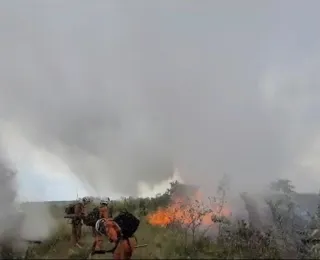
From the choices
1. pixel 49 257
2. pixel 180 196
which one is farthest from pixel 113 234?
pixel 180 196

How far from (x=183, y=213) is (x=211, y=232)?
7.72 ft

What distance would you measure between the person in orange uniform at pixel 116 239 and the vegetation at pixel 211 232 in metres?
0.99

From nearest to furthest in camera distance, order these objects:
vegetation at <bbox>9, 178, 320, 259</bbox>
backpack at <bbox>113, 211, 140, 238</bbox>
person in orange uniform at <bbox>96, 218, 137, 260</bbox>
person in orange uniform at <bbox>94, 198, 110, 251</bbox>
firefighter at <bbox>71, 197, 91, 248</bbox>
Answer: person in orange uniform at <bbox>96, 218, 137, 260</bbox> → backpack at <bbox>113, 211, 140, 238</bbox> → person in orange uniform at <bbox>94, 198, 110, 251</bbox> → vegetation at <bbox>9, 178, 320, 259</bbox> → firefighter at <bbox>71, 197, 91, 248</bbox>

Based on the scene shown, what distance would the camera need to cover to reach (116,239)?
2497cm

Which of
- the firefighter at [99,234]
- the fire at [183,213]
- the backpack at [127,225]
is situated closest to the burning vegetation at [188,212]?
the fire at [183,213]

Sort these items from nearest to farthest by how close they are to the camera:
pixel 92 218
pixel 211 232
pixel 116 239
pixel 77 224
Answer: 1. pixel 116 239
2. pixel 77 224
3. pixel 92 218
4. pixel 211 232

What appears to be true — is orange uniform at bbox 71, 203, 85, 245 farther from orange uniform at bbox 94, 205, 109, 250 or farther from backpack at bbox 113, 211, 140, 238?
backpack at bbox 113, 211, 140, 238

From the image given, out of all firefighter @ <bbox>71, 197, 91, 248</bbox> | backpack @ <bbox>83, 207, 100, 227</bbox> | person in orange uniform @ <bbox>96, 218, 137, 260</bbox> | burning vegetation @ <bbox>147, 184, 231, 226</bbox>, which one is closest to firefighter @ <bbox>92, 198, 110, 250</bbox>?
person in orange uniform @ <bbox>96, 218, 137, 260</bbox>

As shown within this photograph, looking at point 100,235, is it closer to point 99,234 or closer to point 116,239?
point 99,234

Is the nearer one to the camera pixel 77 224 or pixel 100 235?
pixel 100 235

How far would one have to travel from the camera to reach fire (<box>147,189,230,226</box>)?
107 ft

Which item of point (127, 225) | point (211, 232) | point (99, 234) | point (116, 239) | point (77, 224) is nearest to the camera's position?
point (116, 239)

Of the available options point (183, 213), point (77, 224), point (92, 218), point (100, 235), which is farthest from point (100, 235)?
point (183, 213)

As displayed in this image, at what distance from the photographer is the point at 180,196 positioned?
131 feet
